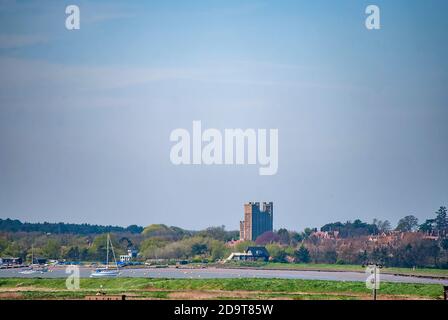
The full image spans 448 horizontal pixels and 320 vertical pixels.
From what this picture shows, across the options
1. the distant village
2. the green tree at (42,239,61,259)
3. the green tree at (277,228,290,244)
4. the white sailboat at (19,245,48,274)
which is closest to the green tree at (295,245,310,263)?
the distant village

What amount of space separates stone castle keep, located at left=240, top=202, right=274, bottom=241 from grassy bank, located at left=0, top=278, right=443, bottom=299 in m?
28.6

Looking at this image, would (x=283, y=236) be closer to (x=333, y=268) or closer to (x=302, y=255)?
(x=302, y=255)

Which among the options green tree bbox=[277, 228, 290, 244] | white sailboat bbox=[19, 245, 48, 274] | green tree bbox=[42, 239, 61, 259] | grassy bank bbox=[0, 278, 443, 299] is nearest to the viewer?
grassy bank bbox=[0, 278, 443, 299]

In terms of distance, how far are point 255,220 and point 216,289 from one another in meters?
37.3

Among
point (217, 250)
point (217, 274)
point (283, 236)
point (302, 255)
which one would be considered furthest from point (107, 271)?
point (283, 236)

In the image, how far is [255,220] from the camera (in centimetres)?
8319

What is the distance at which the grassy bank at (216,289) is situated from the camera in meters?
42.8

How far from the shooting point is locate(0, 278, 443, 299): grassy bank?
42.8 m

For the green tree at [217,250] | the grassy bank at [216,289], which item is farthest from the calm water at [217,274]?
the grassy bank at [216,289]

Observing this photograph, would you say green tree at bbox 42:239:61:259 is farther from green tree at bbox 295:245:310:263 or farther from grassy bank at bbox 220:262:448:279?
green tree at bbox 295:245:310:263

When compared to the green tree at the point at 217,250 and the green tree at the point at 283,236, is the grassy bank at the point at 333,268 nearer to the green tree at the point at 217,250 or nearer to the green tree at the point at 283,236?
the green tree at the point at 217,250
